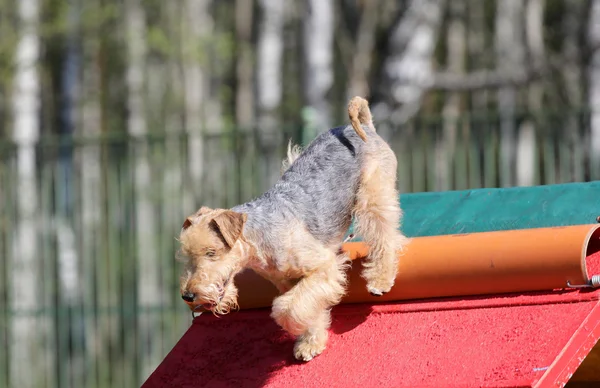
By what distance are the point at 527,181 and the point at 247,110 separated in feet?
80.4

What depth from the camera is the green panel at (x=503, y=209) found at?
6211 mm

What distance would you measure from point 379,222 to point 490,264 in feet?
2.80

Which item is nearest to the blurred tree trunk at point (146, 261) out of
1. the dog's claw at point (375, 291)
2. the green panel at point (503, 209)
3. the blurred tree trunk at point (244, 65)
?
the green panel at point (503, 209)

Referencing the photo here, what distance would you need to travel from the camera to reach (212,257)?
534 cm

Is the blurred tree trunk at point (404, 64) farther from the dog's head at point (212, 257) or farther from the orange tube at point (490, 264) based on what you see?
the dog's head at point (212, 257)

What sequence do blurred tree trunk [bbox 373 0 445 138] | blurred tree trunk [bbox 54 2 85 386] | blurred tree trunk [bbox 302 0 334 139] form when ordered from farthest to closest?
blurred tree trunk [bbox 373 0 445 138]
blurred tree trunk [bbox 302 0 334 139]
blurred tree trunk [bbox 54 2 85 386]

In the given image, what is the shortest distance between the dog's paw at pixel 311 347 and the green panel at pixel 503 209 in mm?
1338

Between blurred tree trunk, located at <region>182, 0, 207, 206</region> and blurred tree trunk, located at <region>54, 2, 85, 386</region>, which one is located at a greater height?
blurred tree trunk, located at <region>182, 0, 207, 206</region>

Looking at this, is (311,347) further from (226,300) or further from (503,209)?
(503,209)

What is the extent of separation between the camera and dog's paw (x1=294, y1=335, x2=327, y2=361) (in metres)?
5.68

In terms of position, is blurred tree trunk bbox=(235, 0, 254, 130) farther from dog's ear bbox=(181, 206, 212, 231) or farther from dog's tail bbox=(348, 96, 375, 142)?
dog's ear bbox=(181, 206, 212, 231)

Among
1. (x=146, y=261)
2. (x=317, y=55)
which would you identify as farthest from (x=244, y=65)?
(x=146, y=261)

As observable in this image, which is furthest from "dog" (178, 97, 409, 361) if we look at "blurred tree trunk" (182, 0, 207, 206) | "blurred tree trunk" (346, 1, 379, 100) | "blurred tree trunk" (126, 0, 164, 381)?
"blurred tree trunk" (346, 1, 379, 100)

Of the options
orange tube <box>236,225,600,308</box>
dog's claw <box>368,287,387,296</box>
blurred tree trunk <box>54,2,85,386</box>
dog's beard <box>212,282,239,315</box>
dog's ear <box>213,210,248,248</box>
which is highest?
dog's ear <box>213,210,248,248</box>
